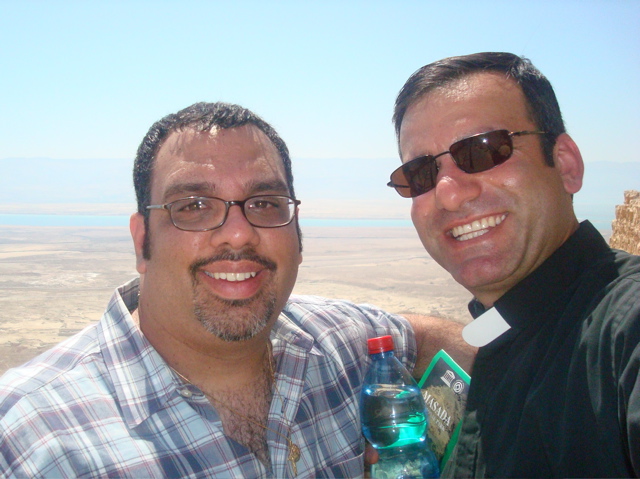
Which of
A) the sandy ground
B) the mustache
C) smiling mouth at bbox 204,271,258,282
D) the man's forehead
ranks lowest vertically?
the sandy ground

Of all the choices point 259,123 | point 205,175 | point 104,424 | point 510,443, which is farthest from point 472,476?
point 259,123

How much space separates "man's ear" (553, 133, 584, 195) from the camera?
230 centimetres

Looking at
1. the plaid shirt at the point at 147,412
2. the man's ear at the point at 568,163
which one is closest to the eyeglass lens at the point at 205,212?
the plaid shirt at the point at 147,412

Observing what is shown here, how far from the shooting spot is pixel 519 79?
230 centimetres

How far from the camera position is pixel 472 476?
185 centimetres

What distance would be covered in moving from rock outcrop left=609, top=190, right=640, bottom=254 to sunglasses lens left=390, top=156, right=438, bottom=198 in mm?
5817

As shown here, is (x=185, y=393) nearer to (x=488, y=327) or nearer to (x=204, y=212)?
(x=204, y=212)

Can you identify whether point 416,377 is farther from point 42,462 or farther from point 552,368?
point 42,462

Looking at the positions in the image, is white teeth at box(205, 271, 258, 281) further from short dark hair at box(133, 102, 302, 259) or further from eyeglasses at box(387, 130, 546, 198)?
eyeglasses at box(387, 130, 546, 198)

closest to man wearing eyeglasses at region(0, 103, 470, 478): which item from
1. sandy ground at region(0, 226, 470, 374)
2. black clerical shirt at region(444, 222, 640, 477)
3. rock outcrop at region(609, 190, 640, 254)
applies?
black clerical shirt at region(444, 222, 640, 477)

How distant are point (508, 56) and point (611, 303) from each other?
4.49ft

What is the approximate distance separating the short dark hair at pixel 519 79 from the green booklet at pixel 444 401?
1147mm

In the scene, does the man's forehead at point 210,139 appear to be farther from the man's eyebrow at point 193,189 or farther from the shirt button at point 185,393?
the shirt button at point 185,393

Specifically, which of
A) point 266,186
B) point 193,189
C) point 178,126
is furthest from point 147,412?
point 178,126
